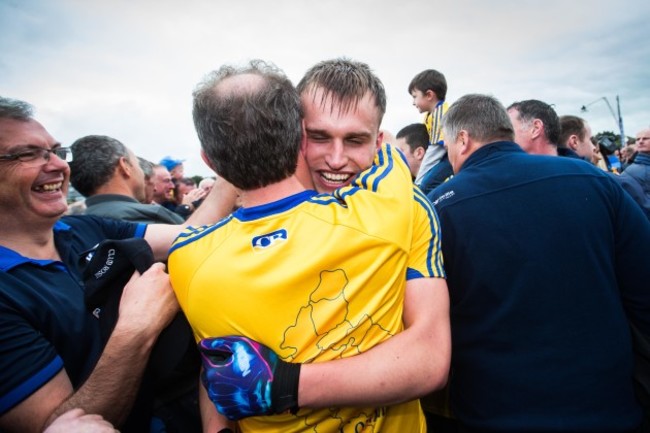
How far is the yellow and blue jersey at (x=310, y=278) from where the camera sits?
1190mm

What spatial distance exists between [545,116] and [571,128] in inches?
58.5

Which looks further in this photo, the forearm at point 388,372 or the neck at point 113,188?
the neck at point 113,188

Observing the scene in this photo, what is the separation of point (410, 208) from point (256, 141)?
25.0 inches

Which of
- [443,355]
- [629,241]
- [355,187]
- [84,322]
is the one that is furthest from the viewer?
[629,241]

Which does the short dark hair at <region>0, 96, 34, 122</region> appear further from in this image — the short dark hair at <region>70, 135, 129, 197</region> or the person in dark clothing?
the person in dark clothing

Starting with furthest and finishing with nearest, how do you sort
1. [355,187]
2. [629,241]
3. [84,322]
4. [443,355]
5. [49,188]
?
[49,188]
[629,241]
[84,322]
[355,187]
[443,355]

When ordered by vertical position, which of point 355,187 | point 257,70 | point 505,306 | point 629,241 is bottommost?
point 505,306

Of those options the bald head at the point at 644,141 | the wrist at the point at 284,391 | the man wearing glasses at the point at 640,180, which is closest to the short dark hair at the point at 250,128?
the wrist at the point at 284,391

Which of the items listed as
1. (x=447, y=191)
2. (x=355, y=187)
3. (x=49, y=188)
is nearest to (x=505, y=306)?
(x=447, y=191)

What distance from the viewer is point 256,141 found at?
130 centimetres

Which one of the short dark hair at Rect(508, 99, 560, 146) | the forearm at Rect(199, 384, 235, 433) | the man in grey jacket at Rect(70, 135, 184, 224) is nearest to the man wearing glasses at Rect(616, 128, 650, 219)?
the short dark hair at Rect(508, 99, 560, 146)

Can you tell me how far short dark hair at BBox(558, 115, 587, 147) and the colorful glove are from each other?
5009 millimetres

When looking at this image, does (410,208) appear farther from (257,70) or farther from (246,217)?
(257,70)

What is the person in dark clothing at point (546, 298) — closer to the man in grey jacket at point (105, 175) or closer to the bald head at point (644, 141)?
the man in grey jacket at point (105, 175)
